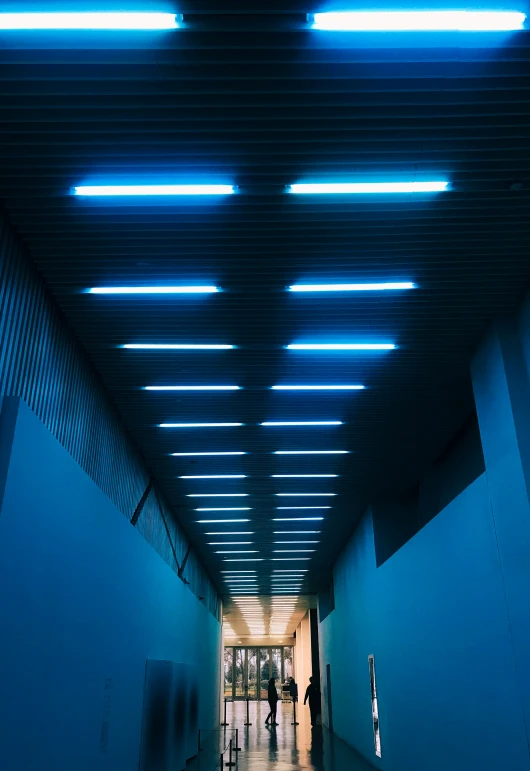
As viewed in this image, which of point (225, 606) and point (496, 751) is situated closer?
point (496, 751)

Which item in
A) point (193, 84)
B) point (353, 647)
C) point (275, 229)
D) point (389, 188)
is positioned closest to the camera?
point (193, 84)

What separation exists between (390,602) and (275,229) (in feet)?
27.2

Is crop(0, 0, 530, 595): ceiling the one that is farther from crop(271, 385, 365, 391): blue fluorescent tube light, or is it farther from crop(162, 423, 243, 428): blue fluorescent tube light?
crop(162, 423, 243, 428): blue fluorescent tube light

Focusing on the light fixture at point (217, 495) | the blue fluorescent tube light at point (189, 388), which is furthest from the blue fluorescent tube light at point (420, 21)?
the light fixture at point (217, 495)

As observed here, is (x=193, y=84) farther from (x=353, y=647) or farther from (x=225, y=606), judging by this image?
(x=225, y=606)

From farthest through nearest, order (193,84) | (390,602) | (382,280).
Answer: (390,602)
(382,280)
(193,84)

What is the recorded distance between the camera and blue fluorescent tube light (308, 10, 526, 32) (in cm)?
352

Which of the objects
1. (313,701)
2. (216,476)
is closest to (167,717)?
(216,476)

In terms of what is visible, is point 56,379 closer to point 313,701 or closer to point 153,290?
point 153,290

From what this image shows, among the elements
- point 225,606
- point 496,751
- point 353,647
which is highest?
point 225,606

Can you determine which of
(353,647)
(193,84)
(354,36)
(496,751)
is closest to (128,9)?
(193,84)

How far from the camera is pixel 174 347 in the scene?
6.90 m

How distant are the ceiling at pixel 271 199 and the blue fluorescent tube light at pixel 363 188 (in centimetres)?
7

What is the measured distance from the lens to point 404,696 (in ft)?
32.3
